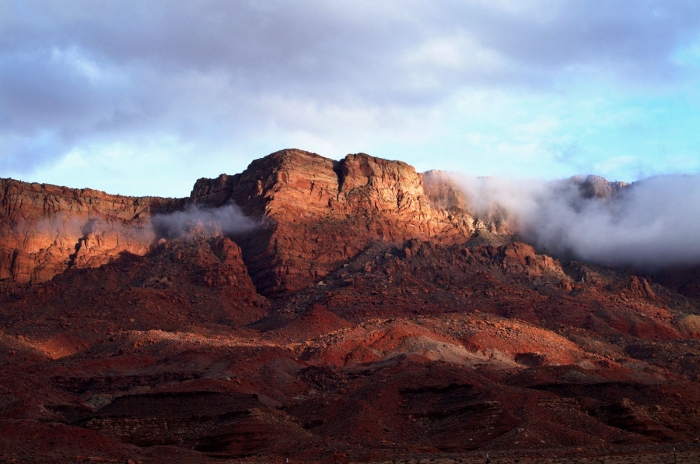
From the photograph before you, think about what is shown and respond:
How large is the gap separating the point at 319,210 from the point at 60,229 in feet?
110

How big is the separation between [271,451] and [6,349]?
3831 centimetres

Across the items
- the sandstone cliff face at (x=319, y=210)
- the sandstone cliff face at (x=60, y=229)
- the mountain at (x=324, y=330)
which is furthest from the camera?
the sandstone cliff face at (x=60, y=229)

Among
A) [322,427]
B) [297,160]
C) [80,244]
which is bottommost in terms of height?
[322,427]

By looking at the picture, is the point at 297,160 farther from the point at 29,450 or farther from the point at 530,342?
the point at 29,450

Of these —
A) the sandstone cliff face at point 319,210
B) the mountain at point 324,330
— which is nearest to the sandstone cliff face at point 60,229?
the mountain at point 324,330

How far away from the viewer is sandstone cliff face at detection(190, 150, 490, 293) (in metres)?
111

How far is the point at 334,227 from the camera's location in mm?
115812

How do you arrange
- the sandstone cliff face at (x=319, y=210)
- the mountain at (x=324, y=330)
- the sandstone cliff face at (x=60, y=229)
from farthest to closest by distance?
the sandstone cliff face at (x=60, y=229) < the sandstone cliff face at (x=319, y=210) < the mountain at (x=324, y=330)

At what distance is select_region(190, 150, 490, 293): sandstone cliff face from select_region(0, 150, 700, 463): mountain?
1.08 ft

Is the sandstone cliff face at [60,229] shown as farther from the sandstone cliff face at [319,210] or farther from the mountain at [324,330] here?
the sandstone cliff face at [319,210]

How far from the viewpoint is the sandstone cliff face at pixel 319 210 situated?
364ft

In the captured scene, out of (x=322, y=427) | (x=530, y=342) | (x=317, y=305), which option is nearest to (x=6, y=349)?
(x=317, y=305)

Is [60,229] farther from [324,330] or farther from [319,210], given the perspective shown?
[324,330]

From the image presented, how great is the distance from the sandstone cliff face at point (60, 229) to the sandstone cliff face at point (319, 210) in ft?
35.0
